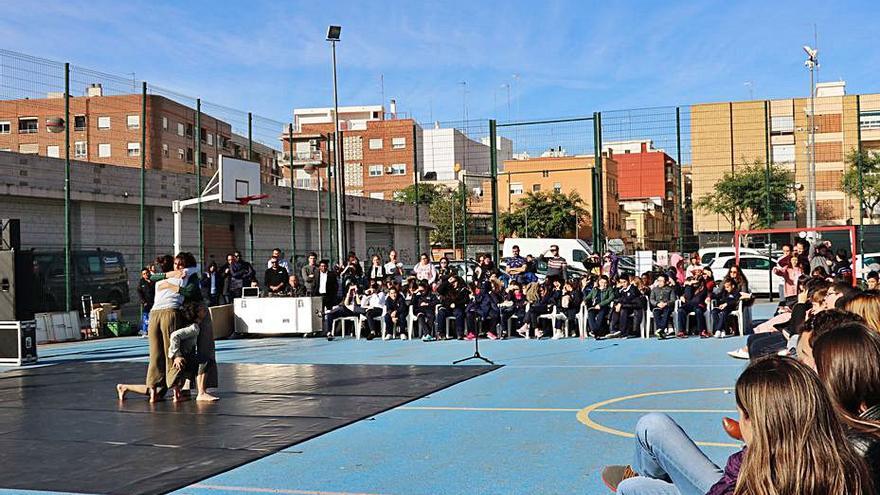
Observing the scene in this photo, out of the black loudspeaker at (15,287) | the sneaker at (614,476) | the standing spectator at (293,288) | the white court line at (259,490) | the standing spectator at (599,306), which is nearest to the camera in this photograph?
the sneaker at (614,476)

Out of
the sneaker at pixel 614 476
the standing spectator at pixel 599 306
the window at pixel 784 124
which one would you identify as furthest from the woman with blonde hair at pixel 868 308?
the window at pixel 784 124

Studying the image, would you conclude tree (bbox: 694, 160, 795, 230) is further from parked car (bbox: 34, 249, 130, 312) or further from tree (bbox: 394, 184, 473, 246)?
tree (bbox: 394, 184, 473, 246)

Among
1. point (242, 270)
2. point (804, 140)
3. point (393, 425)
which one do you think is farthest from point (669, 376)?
point (804, 140)

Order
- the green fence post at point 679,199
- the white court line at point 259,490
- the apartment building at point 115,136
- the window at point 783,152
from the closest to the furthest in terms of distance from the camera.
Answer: the white court line at point 259,490 → the green fence post at point 679,199 → the apartment building at point 115,136 → the window at point 783,152

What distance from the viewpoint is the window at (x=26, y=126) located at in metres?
45.0

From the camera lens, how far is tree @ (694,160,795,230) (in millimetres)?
23344

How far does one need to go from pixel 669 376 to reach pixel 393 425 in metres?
4.24

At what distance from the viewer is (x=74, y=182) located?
87.5ft

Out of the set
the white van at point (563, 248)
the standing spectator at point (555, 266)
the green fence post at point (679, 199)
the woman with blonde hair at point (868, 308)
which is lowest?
the woman with blonde hair at point (868, 308)

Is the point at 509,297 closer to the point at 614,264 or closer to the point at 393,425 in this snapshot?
the point at 614,264

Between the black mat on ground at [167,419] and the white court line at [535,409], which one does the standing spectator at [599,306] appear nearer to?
the black mat on ground at [167,419]

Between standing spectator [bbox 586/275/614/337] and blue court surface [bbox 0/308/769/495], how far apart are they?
2387 mm

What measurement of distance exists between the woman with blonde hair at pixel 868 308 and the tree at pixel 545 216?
55.2 metres

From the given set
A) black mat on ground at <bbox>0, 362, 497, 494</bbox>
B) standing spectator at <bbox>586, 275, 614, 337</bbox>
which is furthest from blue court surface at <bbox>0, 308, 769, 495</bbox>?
standing spectator at <bbox>586, 275, 614, 337</bbox>
